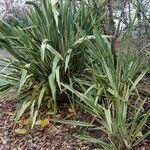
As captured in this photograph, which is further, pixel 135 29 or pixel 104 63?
pixel 135 29

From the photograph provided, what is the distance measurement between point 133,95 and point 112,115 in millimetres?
405

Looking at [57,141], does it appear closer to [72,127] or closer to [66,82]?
[72,127]

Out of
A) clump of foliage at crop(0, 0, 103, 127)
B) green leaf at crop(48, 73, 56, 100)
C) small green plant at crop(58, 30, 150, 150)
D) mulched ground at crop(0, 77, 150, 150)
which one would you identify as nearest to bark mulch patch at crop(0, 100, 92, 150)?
mulched ground at crop(0, 77, 150, 150)

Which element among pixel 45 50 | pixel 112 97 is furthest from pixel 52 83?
pixel 112 97

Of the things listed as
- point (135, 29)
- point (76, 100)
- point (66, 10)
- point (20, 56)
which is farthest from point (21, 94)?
point (135, 29)

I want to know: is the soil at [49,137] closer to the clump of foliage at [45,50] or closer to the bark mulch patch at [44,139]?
the bark mulch patch at [44,139]

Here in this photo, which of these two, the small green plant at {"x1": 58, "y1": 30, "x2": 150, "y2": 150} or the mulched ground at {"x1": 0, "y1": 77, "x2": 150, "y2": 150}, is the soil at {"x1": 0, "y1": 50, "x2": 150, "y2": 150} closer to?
the mulched ground at {"x1": 0, "y1": 77, "x2": 150, "y2": 150}

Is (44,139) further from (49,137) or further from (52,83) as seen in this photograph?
(52,83)

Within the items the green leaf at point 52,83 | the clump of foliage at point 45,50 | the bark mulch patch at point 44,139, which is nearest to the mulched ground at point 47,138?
the bark mulch patch at point 44,139

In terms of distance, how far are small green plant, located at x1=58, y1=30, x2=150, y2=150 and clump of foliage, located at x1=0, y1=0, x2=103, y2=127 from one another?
0.82 feet

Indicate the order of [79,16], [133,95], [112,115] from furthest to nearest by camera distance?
[79,16], [133,95], [112,115]

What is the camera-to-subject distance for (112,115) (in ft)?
13.6

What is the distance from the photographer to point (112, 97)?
164 inches

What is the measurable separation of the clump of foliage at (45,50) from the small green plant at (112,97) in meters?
0.25
